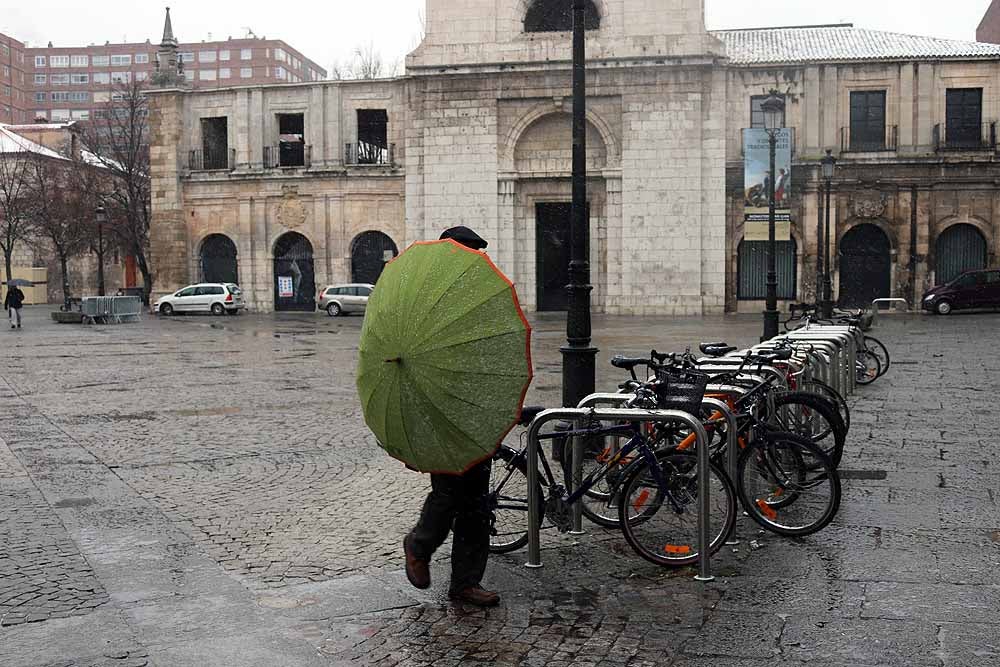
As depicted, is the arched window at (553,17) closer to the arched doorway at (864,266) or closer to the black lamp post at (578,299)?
the arched doorway at (864,266)

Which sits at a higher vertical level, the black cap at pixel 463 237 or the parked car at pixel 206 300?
the black cap at pixel 463 237

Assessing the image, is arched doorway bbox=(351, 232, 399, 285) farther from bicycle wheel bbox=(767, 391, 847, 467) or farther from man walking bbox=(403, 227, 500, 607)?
man walking bbox=(403, 227, 500, 607)

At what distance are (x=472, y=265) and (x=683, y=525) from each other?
2.11m

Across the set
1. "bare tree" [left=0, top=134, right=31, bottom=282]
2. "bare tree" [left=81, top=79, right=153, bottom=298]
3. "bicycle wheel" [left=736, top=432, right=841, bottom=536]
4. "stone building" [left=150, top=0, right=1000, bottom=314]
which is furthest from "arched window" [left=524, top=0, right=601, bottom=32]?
"bicycle wheel" [left=736, top=432, right=841, bottom=536]

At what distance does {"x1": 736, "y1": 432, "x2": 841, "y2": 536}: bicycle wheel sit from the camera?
22.6 ft

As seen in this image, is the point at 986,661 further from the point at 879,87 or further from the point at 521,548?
the point at 879,87

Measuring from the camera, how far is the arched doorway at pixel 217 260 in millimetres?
48250

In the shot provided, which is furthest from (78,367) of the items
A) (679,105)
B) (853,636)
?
(679,105)

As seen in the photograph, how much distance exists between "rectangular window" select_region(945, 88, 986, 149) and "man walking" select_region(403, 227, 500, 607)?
4007 cm

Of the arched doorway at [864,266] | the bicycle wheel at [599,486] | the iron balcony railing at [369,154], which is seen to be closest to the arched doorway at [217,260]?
the iron balcony railing at [369,154]

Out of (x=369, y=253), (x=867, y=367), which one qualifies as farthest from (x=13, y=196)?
(x=867, y=367)

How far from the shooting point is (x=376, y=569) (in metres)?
6.53

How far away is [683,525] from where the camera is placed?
645cm

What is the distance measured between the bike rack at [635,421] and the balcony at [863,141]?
38.1m
